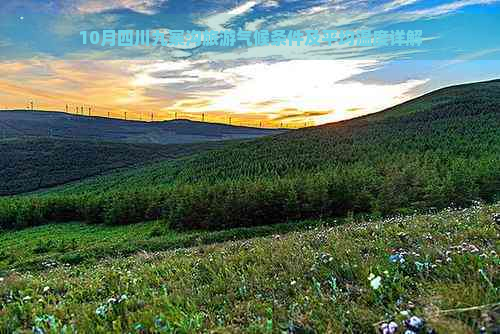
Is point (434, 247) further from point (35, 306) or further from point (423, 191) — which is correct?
point (423, 191)

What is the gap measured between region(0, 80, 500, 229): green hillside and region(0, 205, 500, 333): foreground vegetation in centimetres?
4382

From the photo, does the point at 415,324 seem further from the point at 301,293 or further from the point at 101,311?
the point at 101,311

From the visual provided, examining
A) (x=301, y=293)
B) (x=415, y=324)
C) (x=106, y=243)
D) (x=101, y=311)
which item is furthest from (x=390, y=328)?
(x=106, y=243)

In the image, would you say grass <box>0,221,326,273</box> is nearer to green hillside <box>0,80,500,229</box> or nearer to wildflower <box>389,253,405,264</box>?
green hillside <box>0,80,500,229</box>

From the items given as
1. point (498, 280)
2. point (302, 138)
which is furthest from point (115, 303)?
point (302, 138)

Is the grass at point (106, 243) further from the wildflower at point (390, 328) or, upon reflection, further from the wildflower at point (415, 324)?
the wildflower at point (415, 324)

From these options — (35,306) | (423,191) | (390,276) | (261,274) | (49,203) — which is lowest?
(49,203)

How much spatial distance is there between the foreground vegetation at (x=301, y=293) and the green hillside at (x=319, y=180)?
4382 centimetres

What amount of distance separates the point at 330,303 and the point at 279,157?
108846mm

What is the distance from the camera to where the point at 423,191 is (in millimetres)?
49188

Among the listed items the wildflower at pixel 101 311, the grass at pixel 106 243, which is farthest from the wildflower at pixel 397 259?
the grass at pixel 106 243

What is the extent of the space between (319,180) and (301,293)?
5189cm

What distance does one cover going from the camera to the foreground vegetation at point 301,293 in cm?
328

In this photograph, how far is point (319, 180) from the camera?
55.3 meters
